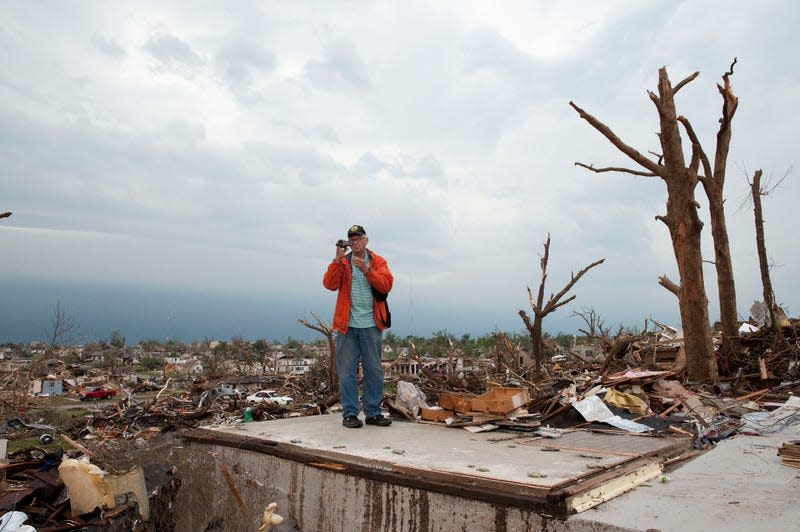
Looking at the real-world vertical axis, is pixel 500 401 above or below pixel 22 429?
above

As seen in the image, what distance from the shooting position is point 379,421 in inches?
197

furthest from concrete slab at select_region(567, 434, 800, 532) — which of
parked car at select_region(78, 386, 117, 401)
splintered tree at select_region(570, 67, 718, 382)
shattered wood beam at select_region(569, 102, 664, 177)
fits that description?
parked car at select_region(78, 386, 117, 401)

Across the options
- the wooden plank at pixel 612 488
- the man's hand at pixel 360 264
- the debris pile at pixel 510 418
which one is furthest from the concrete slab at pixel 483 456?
the man's hand at pixel 360 264

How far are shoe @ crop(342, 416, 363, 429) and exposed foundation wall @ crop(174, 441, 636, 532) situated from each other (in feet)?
3.19

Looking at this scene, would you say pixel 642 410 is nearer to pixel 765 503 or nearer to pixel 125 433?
pixel 765 503

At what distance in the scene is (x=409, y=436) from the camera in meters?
4.44

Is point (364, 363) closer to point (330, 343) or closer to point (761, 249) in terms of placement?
point (330, 343)

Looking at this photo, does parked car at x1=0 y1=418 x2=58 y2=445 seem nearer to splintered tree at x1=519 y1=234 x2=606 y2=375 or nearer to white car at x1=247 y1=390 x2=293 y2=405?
white car at x1=247 y1=390 x2=293 y2=405

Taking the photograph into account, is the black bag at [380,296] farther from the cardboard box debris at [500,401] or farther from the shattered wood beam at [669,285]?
the shattered wood beam at [669,285]

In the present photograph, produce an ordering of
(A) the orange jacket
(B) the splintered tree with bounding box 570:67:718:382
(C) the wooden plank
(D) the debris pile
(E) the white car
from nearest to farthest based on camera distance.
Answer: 1. (C) the wooden plank
2. (D) the debris pile
3. (A) the orange jacket
4. (B) the splintered tree with bounding box 570:67:718:382
5. (E) the white car

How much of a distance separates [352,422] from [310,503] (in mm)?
1195

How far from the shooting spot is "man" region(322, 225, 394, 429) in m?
5.00

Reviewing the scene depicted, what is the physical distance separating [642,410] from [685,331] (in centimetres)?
308

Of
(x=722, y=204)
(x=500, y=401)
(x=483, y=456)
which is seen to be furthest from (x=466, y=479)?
(x=722, y=204)
